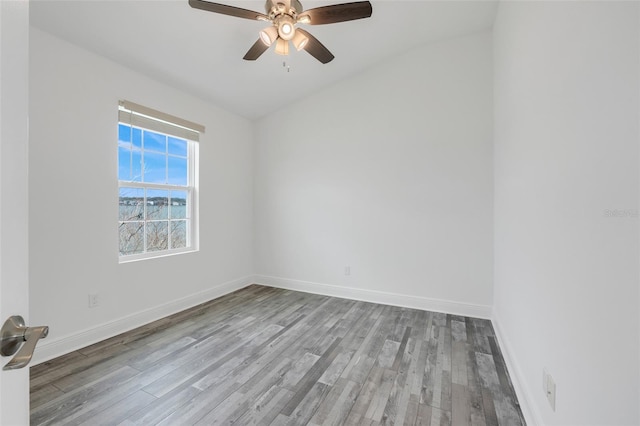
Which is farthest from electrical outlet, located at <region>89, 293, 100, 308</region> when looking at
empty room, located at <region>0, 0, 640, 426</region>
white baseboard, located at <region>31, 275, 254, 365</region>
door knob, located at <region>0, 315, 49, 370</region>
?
door knob, located at <region>0, 315, 49, 370</region>

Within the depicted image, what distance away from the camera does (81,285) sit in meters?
2.29

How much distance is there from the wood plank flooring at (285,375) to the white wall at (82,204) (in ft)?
0.78

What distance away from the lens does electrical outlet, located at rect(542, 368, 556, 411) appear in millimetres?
1221

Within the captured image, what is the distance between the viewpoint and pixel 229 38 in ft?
8.20

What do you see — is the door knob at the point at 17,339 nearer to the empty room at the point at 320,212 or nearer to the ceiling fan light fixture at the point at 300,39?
the empty room at the point at 320,212

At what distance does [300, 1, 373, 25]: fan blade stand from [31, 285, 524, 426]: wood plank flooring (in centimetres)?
258

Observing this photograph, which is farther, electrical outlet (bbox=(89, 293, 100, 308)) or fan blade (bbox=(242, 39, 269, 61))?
electrical outlet (bbox=(89, 293, 100, 308))

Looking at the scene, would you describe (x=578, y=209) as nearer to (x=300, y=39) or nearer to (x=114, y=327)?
(x=300, y=39)

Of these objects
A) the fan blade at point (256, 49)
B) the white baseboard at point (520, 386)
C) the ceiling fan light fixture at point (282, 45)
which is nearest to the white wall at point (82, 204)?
the fan blade at point (256, 49)

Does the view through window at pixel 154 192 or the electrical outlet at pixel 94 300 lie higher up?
the view through window at pixel 154 192

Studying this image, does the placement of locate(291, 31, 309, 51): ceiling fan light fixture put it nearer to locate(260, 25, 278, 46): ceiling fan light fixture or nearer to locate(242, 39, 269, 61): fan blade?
locate(260, 25, 278, 46): ceiling fan light fixture

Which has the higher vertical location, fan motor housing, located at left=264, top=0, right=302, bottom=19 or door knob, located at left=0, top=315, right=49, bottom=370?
fan motor housing, located at left=264, top=0, right=302, bottom=19

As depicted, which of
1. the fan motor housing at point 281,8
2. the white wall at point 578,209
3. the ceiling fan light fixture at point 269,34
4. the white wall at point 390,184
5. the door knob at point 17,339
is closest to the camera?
the door knob at point 17,339

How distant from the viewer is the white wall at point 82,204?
2.05 m
